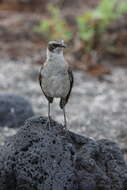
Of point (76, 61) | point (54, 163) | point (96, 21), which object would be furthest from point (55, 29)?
point (54, 163)

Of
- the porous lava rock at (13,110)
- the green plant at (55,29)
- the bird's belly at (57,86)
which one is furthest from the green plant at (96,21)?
the bird's belly at (57,86)

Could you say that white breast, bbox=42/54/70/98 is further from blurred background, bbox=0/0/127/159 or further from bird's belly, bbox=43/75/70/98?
blurred background, bbox=0/0/127/159

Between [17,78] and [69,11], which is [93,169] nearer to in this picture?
[17,78]

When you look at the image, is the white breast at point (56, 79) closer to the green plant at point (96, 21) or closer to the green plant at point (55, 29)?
the green plant at point (96, 21)

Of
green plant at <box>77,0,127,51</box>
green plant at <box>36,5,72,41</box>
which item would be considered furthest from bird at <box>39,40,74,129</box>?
green plant at <box>36,5,72,41</box>

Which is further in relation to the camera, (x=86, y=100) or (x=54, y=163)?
(x=86, y=100)

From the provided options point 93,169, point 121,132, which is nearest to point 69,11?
point 121,132

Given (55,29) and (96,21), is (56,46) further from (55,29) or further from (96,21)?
(55,29)
